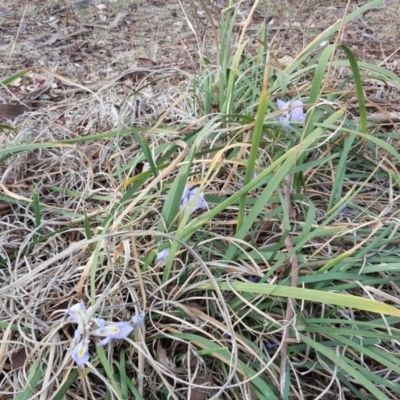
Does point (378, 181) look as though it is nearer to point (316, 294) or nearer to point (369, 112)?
point (369, 112)

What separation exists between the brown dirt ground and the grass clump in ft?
3.20

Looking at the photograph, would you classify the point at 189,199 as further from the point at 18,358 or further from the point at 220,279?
the point at 18,358

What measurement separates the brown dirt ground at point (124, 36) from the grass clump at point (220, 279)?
98cm

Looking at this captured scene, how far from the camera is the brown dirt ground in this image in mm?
2250

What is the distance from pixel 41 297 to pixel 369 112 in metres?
0.96

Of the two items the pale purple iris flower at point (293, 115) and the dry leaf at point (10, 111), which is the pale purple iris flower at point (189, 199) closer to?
the pale purple iris flower at point (293, 115)

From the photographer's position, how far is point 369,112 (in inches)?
55.2

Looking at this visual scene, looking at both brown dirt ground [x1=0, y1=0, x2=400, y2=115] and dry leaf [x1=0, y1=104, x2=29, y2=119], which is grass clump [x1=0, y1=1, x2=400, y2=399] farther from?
brown dirt ground [x1=0, y1=0, x2=400, y2=115]

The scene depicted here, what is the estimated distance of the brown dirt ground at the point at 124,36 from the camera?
2.25 metres

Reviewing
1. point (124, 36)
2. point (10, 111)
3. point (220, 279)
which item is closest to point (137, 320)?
point (220, 279)

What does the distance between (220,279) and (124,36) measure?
7.21ft

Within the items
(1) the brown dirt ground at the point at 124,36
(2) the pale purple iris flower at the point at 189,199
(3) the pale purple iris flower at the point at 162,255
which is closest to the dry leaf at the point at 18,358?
(3) the pale purple iris flower at the point at 162,255

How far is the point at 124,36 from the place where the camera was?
279 centimetres

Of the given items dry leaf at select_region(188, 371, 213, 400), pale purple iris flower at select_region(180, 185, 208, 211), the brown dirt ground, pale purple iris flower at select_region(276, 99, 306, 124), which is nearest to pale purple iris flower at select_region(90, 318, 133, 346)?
dry leaf at select_region(188, 371, 213, 400)
